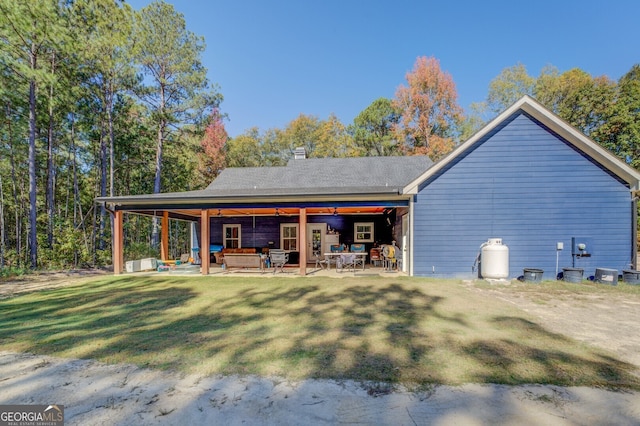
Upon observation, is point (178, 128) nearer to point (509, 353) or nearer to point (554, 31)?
point (509, 353)

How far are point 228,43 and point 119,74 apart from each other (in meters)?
6.07

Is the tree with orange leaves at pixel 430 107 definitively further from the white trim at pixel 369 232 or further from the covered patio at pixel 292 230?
the covered patio at pixel 292 230

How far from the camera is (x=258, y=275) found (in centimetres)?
964

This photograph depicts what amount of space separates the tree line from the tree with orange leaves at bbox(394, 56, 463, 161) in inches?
3.1

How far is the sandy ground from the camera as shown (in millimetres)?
2232

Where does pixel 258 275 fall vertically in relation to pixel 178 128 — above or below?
below

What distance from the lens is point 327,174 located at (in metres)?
14.0

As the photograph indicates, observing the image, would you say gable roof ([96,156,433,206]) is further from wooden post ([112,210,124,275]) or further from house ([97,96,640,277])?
house ([97,96,640,277])

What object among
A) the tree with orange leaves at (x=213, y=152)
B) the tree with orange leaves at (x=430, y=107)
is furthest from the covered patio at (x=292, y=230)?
the tree with orange leaves at (x=430, y=107)

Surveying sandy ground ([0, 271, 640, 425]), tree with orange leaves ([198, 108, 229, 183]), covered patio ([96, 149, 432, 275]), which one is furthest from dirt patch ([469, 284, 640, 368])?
tree with orange leaves ([198, 108, 229, 183])

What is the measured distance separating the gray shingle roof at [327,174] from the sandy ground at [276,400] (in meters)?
10.1

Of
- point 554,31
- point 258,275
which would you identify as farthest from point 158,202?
point 554,31

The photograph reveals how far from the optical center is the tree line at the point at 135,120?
38.1 ft

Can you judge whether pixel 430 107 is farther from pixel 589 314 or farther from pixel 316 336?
pixel 316 336
